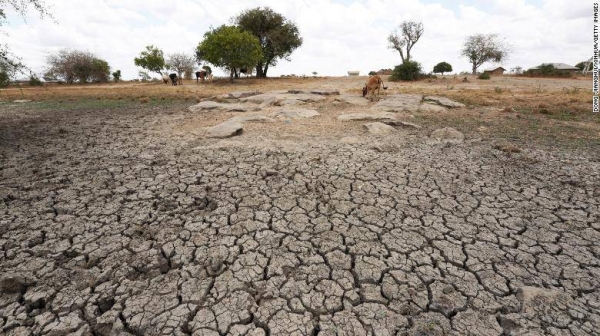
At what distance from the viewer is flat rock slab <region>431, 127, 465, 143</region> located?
667cm

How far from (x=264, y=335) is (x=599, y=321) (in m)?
2.66

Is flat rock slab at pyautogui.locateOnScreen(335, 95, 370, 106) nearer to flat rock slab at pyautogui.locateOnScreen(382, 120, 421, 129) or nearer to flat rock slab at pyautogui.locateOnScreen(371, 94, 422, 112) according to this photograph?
flat rock slab at pyautogui.locateOnScreen(371, 94, 422, 112)

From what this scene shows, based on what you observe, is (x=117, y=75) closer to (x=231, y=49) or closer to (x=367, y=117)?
(x=231, y=49)

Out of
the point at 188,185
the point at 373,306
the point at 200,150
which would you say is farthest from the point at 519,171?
the point at 200,150

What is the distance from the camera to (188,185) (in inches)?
183

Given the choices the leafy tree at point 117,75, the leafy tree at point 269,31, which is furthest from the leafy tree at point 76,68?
the leafy tree at point 269,31

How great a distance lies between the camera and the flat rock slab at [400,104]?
10039mm

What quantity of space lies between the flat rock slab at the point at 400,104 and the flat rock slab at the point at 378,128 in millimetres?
2673

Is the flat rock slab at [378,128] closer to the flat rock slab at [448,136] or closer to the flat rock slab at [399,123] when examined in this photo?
the flat rock slab at [399,123]

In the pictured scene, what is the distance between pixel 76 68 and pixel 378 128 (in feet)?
122

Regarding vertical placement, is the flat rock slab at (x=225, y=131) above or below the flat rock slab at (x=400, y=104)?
below

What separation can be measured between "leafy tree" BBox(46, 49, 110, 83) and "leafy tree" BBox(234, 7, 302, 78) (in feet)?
56.6

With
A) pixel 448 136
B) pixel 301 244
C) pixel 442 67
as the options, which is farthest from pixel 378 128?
pixel 442 67

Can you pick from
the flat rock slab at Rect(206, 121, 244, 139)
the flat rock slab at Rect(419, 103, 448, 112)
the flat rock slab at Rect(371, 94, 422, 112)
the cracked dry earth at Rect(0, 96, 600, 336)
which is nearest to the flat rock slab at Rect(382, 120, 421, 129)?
the flat rock slab at Rect(371, 94, 422, 112)
